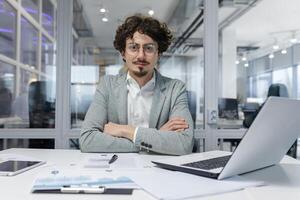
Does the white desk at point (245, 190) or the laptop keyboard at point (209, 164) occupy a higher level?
the laptop keyboard at point (209, 164)

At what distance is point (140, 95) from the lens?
A: 6.04 feet

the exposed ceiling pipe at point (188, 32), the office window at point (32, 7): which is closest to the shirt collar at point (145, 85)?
the exposed ceiling pipe at point (188, 32)

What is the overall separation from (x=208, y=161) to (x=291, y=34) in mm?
2793

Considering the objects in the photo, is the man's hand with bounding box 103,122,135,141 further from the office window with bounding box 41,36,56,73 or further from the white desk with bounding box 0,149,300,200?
the office window with bounding box 41,36,56,73

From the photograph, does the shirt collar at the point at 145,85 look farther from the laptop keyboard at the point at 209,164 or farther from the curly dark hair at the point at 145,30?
the laptop keyboard at the point at 209,164

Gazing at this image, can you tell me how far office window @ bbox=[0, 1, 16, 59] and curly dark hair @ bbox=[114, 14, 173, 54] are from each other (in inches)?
39.0

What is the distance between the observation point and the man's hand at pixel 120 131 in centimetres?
152

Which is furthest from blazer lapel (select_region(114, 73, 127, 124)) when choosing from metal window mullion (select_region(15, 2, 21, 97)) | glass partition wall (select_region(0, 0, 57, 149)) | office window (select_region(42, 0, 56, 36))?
metal window mullion (select_region(15, 2, 21, 97))

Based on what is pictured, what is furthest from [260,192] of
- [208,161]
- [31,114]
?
[31,114]

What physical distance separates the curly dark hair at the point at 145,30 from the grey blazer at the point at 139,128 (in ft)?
0.69

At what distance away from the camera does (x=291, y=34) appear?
3395 millimetres

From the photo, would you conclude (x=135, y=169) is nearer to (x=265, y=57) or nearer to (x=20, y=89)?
(x=20, y=89)

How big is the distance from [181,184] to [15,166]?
603mm

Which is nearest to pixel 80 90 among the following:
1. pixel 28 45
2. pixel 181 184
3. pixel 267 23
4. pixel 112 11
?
pixel 28 45
